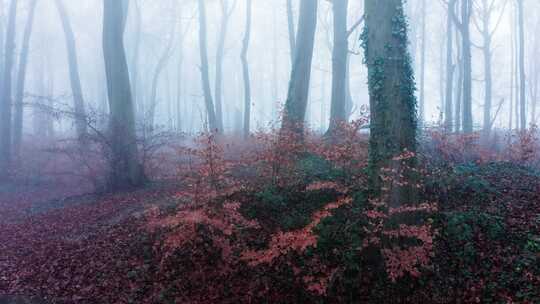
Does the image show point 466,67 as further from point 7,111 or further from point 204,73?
point 7,111

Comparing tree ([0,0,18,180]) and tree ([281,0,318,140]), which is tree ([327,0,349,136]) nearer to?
tree ([281,0,318,140])

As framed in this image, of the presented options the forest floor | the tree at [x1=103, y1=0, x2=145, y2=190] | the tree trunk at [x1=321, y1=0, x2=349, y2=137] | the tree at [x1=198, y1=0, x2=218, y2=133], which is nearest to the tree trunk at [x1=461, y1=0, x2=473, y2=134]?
the tree trunk at [x1=321, y1=0, x2=349, y2=137]

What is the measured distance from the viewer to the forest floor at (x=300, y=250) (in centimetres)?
624

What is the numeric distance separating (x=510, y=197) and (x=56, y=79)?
55.7m

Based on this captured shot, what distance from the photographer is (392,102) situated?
22.3 ft

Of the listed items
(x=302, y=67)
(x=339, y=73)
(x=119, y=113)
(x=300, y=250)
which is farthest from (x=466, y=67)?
(x=300, y=250)

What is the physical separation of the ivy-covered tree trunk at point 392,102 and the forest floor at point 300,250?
1.62ft

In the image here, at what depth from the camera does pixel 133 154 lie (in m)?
13.5

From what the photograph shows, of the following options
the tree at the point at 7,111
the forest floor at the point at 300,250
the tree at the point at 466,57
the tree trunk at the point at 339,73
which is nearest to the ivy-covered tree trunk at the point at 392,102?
the forest floor at the point at 300,250

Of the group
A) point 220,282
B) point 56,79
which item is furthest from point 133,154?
point 56,79

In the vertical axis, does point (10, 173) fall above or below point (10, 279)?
above

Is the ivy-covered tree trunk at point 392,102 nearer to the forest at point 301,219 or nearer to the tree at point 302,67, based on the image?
the forest at point 301,219

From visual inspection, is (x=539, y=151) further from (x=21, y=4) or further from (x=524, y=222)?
(x=21, y=4)

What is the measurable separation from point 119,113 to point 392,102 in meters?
9.98
